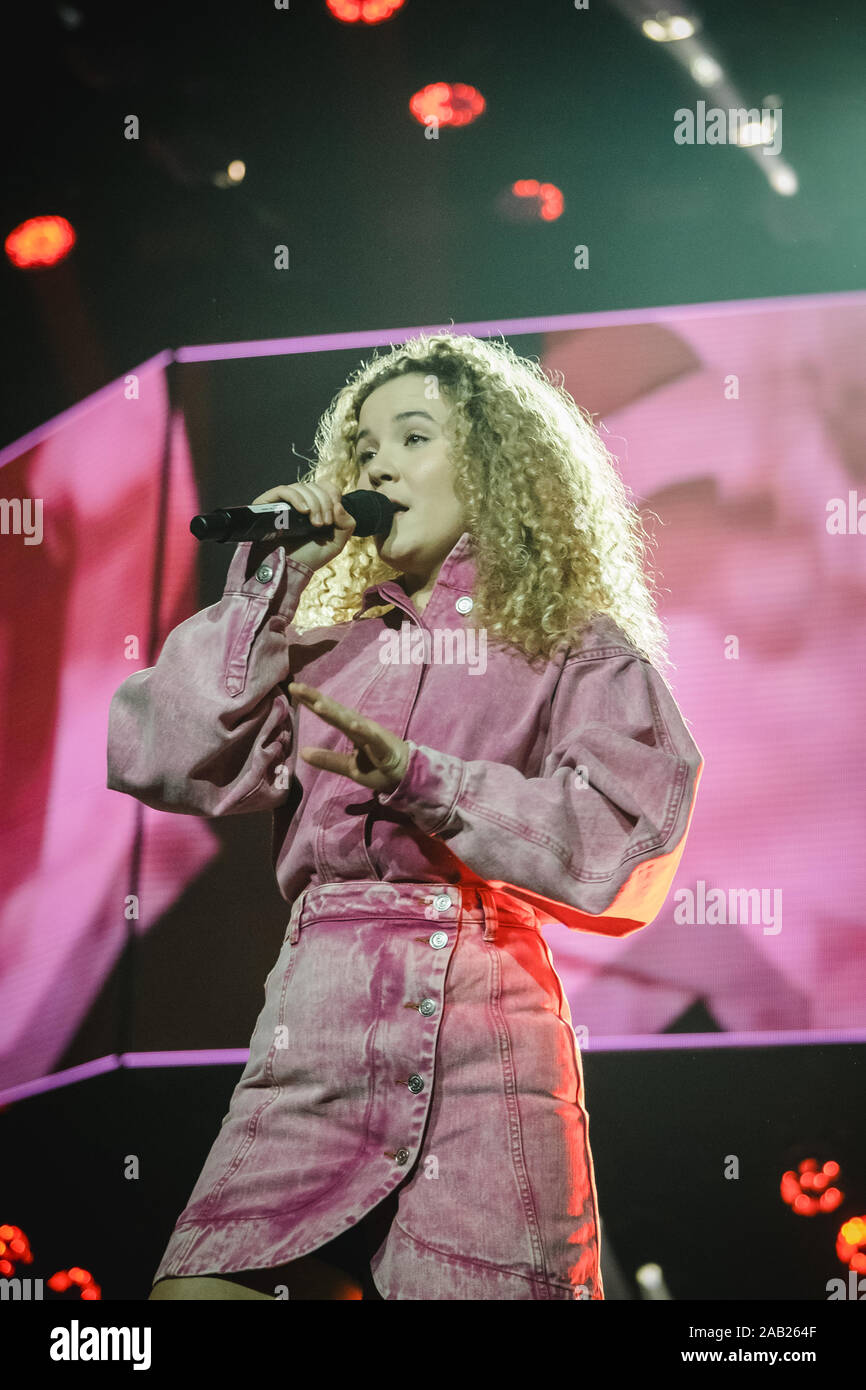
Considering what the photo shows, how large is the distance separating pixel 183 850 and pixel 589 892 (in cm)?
96

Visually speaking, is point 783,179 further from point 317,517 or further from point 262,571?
point 262,571

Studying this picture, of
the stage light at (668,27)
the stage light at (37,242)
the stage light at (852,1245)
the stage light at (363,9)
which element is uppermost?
the stage light at (363,9)

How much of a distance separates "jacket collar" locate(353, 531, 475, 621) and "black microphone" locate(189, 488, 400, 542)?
0.09 m

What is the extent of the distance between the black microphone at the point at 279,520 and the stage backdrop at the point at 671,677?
23.2 inches

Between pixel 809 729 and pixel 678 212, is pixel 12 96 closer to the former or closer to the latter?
pixel 678 212

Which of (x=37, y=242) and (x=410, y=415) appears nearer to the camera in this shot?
(x=410, y=415)

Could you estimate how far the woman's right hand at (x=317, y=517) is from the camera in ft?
6.25

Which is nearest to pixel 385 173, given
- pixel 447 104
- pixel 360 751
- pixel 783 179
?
pixel 447 104

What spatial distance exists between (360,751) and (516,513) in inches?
21.0

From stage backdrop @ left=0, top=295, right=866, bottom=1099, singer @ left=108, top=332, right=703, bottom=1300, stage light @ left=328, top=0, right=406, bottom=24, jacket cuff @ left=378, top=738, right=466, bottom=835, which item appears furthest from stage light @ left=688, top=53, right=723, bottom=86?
jacket cuff @ left=378, top=738, right=466, bottom=835

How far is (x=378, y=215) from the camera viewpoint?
2.56 m

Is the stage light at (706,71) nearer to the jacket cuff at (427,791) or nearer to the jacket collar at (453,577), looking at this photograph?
the jacket collar at (453,577)

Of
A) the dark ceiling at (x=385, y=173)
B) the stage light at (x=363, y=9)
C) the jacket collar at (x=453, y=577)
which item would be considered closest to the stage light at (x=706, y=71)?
the dark ceiling at (x=385, y=173)

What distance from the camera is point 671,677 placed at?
236cm
